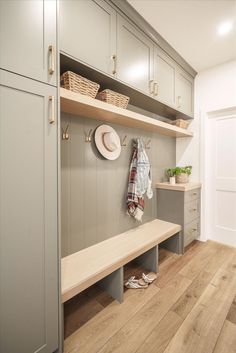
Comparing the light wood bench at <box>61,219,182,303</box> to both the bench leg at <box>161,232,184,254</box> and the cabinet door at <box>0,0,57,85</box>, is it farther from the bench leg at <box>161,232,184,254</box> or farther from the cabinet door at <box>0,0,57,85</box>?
the cabinet door at <box>0,0,57,85</box>

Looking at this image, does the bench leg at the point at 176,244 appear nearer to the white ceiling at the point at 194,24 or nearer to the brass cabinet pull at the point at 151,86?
the brass cabinet pull at the point at 151,86

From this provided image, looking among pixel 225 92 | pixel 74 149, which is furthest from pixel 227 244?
pixel 74 149

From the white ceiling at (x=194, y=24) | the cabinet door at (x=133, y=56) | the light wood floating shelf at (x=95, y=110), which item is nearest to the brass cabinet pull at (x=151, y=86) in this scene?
the cabinet door at (x=133, y=56)

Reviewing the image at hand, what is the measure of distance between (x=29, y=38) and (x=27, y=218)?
3.05ft

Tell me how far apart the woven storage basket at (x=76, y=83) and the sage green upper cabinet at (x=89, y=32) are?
134mm

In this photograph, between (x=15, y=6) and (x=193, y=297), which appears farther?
(x=193, y=297)

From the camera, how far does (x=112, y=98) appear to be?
1676 mm

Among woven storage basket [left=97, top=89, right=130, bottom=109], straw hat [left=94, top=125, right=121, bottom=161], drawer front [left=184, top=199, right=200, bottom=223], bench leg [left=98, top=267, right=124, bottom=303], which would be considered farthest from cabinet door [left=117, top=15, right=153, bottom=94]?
bench leg [left=98, top=267, right=124, bottom=303]

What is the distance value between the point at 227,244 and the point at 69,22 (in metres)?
3.24

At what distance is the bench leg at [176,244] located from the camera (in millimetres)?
2492

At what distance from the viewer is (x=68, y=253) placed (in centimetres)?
169

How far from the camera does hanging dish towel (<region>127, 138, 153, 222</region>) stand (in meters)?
2.13

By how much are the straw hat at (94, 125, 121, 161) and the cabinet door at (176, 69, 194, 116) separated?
1.14 meters

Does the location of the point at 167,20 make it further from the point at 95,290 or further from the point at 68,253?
the point at 95,290
